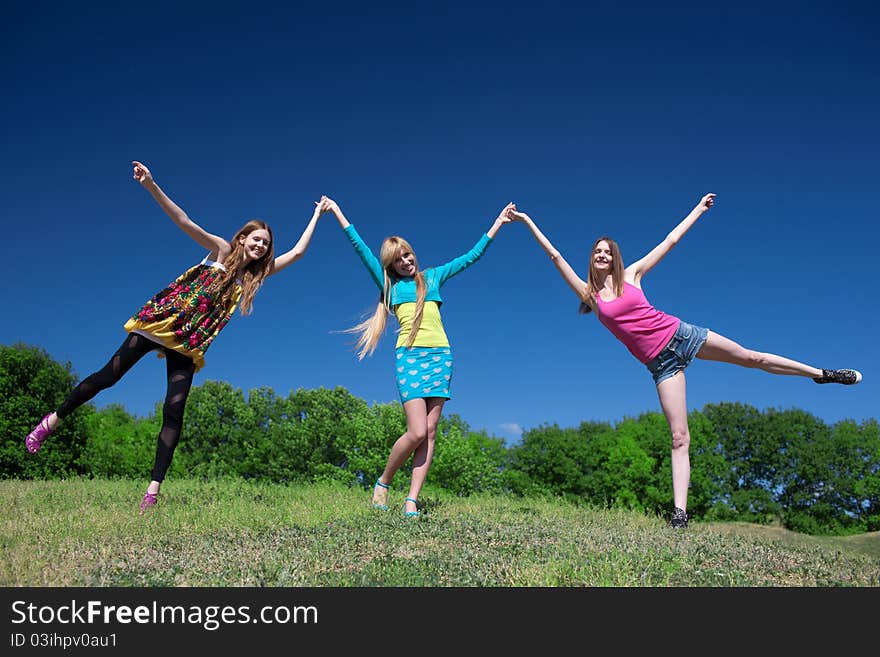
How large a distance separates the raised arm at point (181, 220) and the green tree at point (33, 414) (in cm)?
1097

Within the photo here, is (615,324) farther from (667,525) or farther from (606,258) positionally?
(667,525)

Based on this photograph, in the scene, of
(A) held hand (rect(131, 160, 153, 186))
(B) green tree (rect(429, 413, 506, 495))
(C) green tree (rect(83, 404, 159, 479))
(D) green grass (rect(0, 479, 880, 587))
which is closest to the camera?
(D) green grass (rect(0, 479, 880, 587))

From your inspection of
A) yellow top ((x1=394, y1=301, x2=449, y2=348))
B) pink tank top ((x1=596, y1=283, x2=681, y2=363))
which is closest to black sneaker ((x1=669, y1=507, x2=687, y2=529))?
pink tank top ((x1=596, y1=283, x2=681, y2=363))

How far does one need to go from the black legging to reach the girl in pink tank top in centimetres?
450

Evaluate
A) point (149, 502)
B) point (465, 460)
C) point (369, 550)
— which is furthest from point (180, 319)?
point (465, 460)

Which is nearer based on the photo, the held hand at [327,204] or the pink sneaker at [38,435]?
the pink sneaker at [38,435]

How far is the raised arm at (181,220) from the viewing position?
701cm

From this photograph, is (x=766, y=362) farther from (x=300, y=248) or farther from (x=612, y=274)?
(x=300, y=248)

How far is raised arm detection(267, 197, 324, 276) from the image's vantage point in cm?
775

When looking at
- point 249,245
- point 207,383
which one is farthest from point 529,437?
point 249,245

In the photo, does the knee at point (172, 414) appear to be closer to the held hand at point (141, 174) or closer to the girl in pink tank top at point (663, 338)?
the held hand at point (141, 174)

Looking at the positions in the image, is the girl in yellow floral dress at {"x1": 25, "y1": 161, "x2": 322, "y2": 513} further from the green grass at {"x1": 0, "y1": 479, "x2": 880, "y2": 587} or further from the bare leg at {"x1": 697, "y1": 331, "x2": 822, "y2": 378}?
the bare leg at {"x1": 697, "y1": 331, "x2": 822, "y2": 378}

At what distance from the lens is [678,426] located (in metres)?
7.58

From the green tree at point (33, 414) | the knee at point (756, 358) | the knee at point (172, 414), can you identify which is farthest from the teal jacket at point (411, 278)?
the green tree at point (33, 414)
